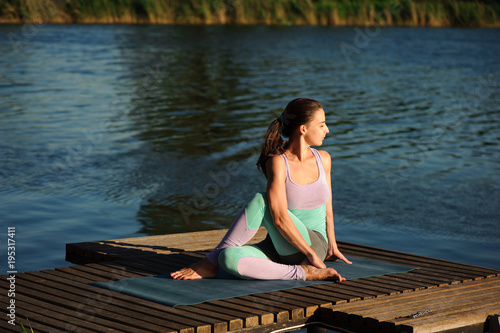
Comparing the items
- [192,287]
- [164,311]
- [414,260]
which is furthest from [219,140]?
[164,311]

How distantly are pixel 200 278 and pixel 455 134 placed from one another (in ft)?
37.0

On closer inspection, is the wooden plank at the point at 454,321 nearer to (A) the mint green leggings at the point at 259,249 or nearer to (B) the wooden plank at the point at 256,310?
(B) the wooden plank at the point at 256,310

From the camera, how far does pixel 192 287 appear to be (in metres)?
4.79

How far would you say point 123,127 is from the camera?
15.0m

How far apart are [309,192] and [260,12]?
1508 inches

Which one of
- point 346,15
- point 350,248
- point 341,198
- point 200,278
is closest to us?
point 200,278

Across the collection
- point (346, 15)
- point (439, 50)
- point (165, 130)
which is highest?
point (346, 15)

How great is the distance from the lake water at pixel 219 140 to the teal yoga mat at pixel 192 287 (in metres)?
2.50

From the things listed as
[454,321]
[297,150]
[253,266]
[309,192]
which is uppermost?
[297,150]

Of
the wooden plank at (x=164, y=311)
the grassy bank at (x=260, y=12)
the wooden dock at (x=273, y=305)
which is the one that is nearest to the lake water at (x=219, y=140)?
the wooden dock at (x=273, y=305)

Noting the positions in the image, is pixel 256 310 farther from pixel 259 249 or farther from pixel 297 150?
pixel 297 150

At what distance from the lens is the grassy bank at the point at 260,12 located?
129 ft

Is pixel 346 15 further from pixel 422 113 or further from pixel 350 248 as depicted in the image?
pixel 350 248

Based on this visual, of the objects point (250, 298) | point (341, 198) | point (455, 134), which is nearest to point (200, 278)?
point (250, 298)
